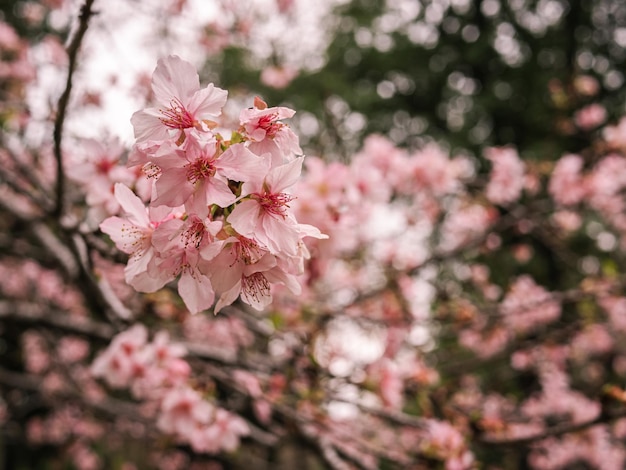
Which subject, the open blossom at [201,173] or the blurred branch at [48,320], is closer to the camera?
the open blossom at [201,173]

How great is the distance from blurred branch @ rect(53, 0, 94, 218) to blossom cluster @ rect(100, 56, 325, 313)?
367mm

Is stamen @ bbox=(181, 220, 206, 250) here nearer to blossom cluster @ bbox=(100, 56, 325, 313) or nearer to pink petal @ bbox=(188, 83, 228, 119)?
blossom cluster @ bbox=(100, 56, 325, 313)

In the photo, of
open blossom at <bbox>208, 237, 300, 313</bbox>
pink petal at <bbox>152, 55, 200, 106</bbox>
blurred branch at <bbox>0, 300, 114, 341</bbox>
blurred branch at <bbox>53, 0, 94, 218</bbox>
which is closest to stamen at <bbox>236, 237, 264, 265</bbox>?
open blossom at <bbox>208, 237, 300, 313</bbox>

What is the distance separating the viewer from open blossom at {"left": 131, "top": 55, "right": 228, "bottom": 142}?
30.6 inches

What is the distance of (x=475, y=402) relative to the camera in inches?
182

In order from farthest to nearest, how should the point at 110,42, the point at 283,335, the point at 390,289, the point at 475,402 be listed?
the point at 475,402 → the point at 390,289 → the point at 110,42 → the point at 283,335

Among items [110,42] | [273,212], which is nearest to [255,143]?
[273,212]

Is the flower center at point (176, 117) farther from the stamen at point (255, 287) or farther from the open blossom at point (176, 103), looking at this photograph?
the stamen at point (255, 287)

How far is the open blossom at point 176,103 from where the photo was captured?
78cm

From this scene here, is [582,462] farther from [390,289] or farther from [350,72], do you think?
[350,72]

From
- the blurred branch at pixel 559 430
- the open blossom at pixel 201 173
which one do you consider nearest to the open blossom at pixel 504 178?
the blurred branch at pixel 559 430

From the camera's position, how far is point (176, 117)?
31.3 inches

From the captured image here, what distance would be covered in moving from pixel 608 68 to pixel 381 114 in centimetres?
377

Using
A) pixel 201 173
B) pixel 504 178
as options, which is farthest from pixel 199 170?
pixel 504 178
